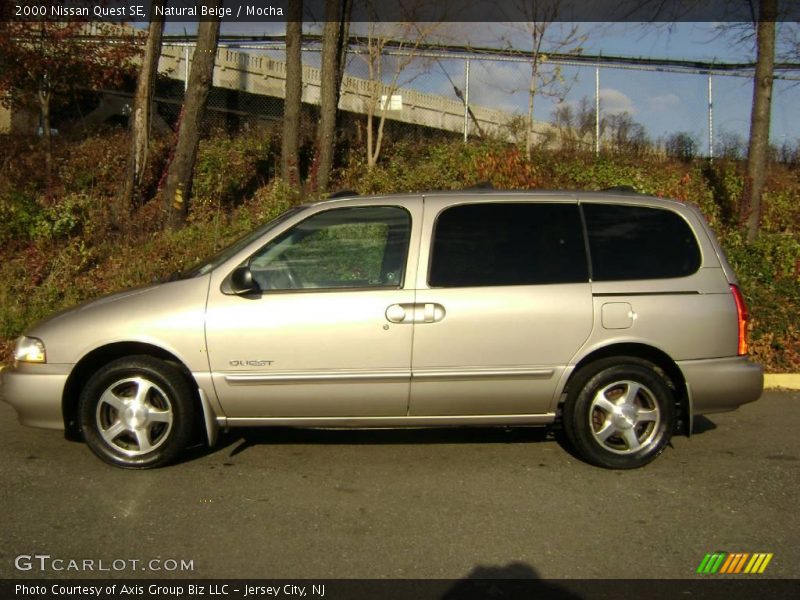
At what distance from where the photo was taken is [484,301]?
481 cm

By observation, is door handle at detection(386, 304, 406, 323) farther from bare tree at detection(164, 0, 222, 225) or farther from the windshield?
bare tree at detection(164, 0, 222, 225)

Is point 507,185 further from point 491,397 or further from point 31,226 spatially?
point 491,397

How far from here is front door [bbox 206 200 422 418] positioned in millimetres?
4727

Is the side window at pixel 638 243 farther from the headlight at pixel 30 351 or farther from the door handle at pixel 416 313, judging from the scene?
the headlight at pixel 30 351

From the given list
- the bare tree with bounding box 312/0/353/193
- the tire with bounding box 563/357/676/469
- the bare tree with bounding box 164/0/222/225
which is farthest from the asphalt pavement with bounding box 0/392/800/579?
the bare tree with bounding box 312/0/353/193

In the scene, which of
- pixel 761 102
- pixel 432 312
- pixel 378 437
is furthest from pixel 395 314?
pixel 761 102

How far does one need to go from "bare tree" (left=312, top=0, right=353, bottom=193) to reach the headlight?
813 cm

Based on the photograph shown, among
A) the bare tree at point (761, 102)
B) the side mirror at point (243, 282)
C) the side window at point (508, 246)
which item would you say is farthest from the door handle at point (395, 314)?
the bare tree at point (761, 102)

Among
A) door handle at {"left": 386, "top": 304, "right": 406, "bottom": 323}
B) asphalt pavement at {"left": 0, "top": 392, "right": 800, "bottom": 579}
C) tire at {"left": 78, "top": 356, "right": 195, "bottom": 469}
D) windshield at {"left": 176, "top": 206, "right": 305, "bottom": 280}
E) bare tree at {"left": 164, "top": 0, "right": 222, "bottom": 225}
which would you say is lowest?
asphalt pavement at {"left": 0, "top": 392, "right": 800, "bottom": 579}

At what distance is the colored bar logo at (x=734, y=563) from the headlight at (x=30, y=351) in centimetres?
403

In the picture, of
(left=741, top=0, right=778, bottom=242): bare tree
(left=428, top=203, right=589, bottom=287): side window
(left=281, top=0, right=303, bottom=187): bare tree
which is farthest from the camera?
(left=281, top=0, right=303, bottom=187): bare tree

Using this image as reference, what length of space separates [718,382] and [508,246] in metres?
1.63

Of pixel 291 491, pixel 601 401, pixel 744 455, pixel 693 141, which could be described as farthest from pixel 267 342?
pixel 693 141

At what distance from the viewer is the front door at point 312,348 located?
4727 millimetres
